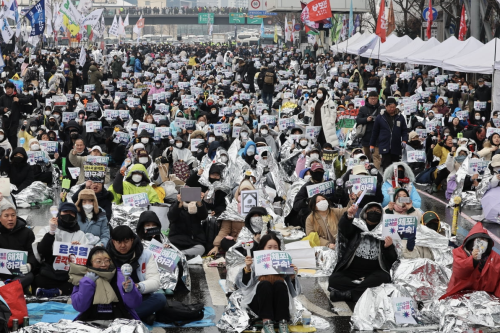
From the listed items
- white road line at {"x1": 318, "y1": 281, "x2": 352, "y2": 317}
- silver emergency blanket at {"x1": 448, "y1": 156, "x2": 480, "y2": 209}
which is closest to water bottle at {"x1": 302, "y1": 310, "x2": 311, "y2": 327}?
white road line at {"x1": 318, "y1": 281, "x2": 352, "y2": 317}

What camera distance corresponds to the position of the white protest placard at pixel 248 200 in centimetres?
1230

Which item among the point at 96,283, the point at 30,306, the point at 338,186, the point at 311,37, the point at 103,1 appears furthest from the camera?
the point at 103,1

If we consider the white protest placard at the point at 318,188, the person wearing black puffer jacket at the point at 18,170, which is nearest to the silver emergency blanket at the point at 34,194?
the person wearing black puffer jacket at the point at 18,170

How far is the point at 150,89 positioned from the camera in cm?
3272

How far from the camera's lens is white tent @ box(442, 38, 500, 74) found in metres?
25.3

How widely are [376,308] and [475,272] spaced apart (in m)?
1.12

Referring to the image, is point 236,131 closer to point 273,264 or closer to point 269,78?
point 269,78

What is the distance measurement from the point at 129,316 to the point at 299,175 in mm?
7507

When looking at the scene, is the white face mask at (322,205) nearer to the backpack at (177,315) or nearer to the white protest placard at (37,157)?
the backpack at (177,315)

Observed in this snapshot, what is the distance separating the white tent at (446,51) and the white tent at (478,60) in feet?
2.50

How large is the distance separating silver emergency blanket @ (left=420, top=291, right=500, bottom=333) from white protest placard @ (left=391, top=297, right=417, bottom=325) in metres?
0.45

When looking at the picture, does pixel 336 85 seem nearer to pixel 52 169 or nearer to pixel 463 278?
pixel 52 169

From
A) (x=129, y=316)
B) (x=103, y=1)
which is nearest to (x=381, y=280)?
(x=129, y=316)

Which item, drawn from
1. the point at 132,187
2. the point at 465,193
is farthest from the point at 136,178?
the point at 465,193
